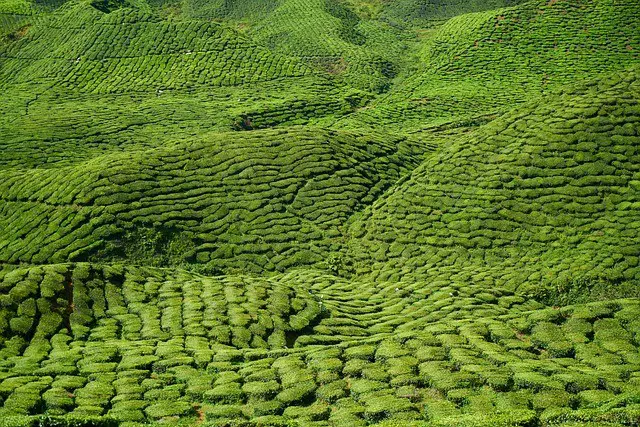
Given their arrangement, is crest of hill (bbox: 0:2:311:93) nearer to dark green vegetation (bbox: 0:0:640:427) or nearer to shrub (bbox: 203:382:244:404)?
dark green vegetation (bbox: 0:0:640:427)

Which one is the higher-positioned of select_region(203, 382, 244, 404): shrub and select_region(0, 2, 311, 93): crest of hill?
select_region(0, 2, 311, 93): crest of hill

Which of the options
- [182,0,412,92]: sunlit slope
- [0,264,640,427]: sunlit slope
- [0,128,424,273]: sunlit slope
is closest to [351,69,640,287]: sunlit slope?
[0,128,424,273]: sunlit slope

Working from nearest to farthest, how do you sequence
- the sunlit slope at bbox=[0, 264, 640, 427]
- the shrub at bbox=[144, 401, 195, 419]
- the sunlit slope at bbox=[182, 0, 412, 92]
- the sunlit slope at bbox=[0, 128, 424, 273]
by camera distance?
the sunlit slope at bbox=[0, 264, 640, 427] → the shrub at bbox=[144, 401, 195, 419] → the sunlit slope at bbox=[0, 128, 424, 273] → the sunlit slope at bbox=[182, 0, 412, 92]

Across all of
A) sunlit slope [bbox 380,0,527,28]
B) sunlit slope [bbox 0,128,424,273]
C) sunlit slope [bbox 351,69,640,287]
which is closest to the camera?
sunlit slope [bbox 351,69,640,287]

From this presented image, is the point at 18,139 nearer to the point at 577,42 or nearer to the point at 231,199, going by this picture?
the point at 231,199

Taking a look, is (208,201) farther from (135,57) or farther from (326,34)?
(326,34)

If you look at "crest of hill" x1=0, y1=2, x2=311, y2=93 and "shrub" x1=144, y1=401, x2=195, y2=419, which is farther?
"crest of hill" x1=0, y1=2, x2=311, y2=93
